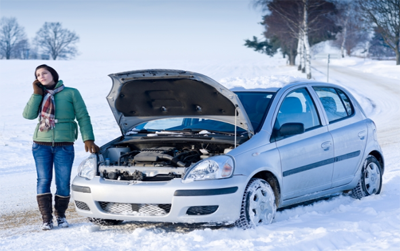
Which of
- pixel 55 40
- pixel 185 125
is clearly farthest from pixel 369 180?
pixel 55 40

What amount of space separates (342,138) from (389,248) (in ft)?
7.18

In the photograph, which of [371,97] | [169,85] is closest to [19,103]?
[371,97]

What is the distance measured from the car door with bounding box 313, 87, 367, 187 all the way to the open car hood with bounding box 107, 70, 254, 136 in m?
1.44

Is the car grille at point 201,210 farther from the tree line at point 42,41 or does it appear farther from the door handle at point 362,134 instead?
the tree line at point 42,41

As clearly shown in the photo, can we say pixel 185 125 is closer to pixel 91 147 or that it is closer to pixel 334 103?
pixel 91 147

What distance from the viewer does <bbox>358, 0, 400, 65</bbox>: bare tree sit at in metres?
50.8

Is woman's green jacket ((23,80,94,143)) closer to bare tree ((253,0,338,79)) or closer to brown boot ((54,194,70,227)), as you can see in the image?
brown boot ((54,194,70,227))

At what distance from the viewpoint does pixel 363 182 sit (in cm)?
695

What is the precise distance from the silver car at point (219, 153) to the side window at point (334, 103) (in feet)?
0.06

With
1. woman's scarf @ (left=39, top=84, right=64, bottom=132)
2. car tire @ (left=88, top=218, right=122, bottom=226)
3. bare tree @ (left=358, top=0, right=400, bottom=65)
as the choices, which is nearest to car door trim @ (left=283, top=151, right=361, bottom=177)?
car tire @ (left=88, top=218, right=122, bottom=226)

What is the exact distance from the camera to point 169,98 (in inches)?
238

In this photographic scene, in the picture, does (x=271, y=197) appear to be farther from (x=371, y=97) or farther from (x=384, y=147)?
(x=371, y=97)

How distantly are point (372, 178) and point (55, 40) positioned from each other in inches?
3756

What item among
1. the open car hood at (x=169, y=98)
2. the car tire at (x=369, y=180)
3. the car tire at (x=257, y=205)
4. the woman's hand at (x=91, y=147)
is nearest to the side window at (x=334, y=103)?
the car tire at (x=369, y=180)
